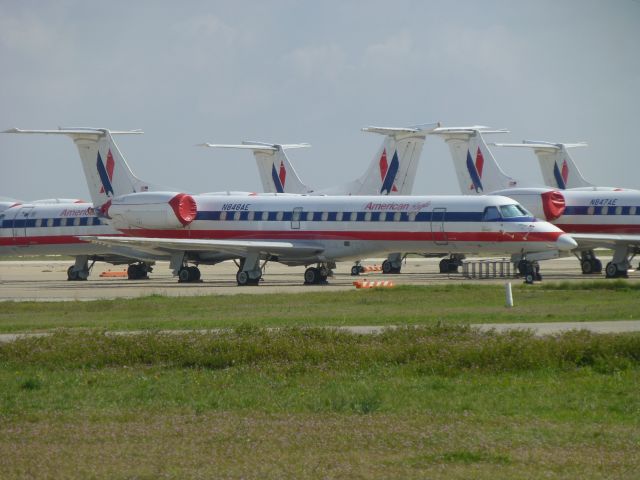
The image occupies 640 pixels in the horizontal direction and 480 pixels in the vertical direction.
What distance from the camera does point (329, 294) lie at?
3534 centimetres

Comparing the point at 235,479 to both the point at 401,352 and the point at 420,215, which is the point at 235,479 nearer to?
the point at 401,352

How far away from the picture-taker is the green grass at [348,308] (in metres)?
25.9

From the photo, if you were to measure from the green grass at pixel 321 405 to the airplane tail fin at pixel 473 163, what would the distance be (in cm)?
4158

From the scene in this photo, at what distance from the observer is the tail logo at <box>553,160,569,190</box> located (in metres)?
65.7

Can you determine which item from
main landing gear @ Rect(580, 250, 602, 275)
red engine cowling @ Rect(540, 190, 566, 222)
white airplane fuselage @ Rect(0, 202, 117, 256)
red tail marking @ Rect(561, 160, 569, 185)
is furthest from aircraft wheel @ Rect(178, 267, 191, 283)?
red tail marking @ Rect(561, 160, 569, 185)

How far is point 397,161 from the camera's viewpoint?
59188mm

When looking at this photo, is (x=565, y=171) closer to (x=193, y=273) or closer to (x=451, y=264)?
(x=451, y=264)

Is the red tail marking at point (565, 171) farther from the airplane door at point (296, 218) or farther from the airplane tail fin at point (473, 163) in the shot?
the airplane door at point (296, 218)

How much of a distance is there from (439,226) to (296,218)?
6746 millimetres

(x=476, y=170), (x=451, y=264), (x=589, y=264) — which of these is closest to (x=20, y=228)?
(x=451, y=264)

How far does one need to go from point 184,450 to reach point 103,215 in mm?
41706

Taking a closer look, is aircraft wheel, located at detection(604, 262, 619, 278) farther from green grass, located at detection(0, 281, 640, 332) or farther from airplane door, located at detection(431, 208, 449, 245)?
green grass, located at detection(0, 281, 640, 332)

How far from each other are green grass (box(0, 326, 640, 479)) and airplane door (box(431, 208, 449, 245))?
2331 cm

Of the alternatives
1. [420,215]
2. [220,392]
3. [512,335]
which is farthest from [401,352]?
[420,215]
